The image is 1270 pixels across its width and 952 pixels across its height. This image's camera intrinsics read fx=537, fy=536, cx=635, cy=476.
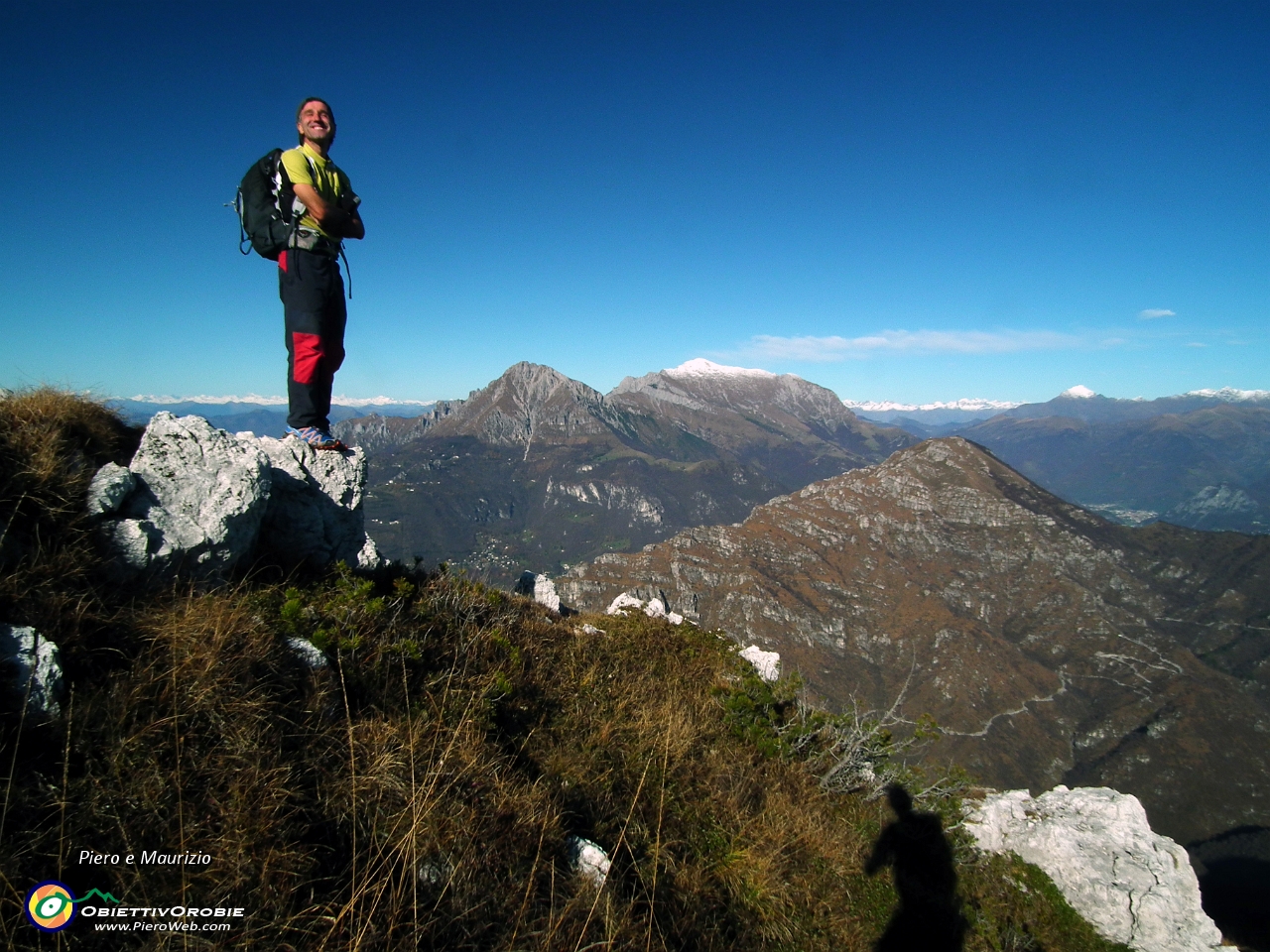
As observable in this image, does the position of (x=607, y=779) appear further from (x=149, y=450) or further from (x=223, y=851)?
(x=149, y=450)

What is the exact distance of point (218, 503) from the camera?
4.84 meters

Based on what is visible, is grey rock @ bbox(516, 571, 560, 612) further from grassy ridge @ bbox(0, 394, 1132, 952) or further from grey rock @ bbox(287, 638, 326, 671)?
grey rock @ bbox(287, 638, 326, 671)

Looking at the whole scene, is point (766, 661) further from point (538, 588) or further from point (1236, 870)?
point (1236, 870)

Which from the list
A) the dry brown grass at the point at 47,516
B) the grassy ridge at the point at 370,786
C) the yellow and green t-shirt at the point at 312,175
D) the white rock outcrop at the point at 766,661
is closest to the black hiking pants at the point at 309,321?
the yellow and green t-shirt at the point at 312,175

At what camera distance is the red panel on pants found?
6.64m

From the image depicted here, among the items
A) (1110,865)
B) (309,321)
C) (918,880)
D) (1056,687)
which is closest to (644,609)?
(918,880)

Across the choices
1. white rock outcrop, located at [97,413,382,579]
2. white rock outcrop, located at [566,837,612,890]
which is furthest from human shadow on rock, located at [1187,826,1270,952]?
white rock outcrop, located at [97,413,382,579]

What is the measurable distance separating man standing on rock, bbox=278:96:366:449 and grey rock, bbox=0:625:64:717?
4488 millimetres

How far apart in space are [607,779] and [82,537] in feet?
14.1

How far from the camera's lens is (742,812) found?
4895 mm

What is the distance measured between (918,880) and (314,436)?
9105 millimetres

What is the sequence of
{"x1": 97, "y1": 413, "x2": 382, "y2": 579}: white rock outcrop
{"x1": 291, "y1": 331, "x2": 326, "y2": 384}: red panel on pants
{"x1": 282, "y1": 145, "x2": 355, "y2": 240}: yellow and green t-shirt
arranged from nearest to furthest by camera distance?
1. {"x1": 97, "y1": 413, "x2": 382, "y2": 579}: white rock outcrop
2. {"x1": 282, "y1": 145, "x2": 355, "y2": 240}: yellow and green t-shirt
3. {"x1": 291, "y1": 331, "x2": 326, "y2": 384}: red panel on pants

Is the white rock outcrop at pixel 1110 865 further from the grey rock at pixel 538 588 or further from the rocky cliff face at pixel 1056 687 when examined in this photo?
the rocky cliff face at pixel 1056 687

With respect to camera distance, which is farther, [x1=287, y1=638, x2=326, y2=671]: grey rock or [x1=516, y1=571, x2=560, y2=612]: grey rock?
[x1=516, y1=571, x2=560, y2=612]: grey rock
